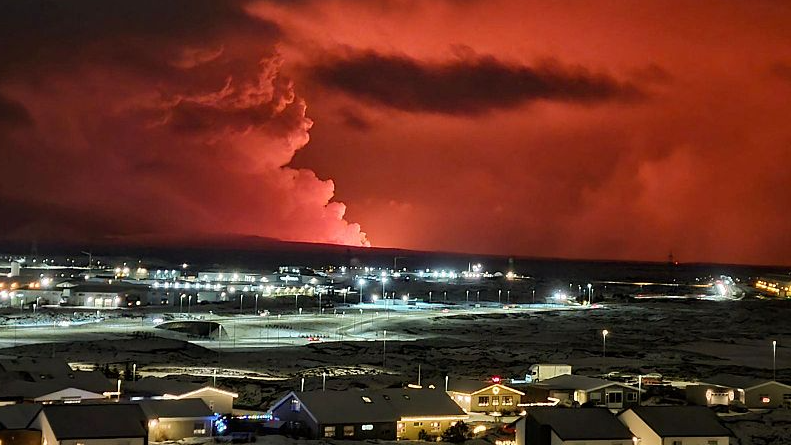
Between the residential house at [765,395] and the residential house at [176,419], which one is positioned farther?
the residential house at [765,395]

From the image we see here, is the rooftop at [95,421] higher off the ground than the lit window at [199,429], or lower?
higher

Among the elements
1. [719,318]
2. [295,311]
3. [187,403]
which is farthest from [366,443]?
[719,318]

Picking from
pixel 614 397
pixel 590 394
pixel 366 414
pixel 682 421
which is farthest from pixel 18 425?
pixel 614 397

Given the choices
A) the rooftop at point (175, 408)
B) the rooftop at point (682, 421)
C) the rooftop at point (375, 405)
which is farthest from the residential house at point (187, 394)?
the rooftop at point (682, 421)

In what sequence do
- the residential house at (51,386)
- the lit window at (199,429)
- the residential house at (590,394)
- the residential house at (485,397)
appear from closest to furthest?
the lit window at (199,429) → the residential house at (51,386) → the residential house at (485,397) → the residential house at (590,394)

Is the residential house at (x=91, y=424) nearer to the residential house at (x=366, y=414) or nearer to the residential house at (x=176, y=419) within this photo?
the residential house at (x=176, y=419)

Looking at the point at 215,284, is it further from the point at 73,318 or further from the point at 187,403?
the point at 187,403
